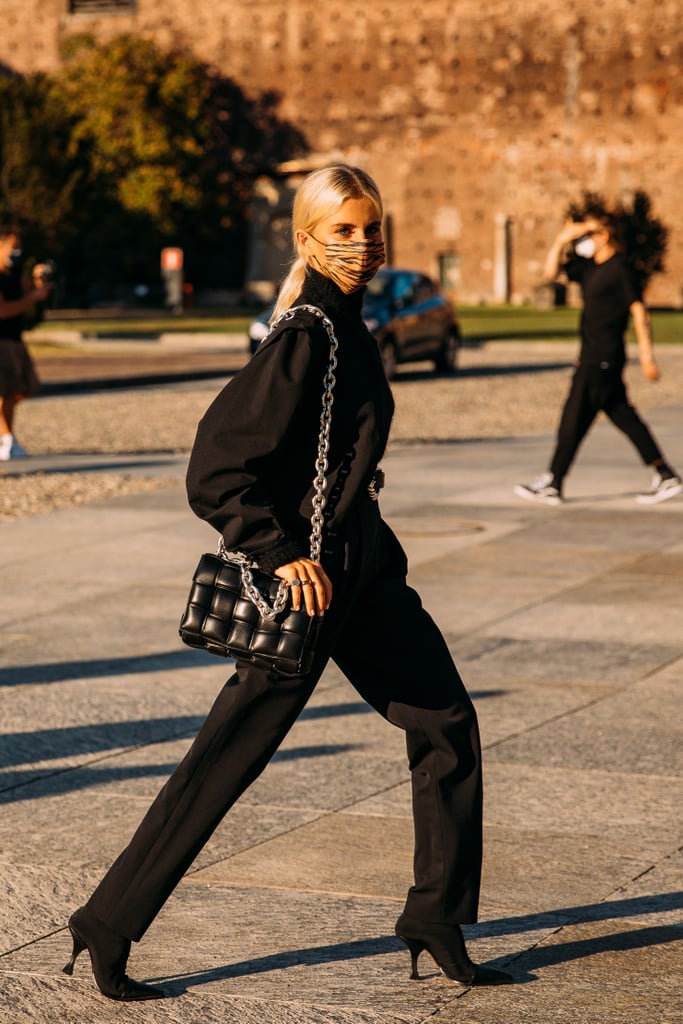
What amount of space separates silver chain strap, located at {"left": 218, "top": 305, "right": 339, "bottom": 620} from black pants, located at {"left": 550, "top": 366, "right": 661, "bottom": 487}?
334 inches

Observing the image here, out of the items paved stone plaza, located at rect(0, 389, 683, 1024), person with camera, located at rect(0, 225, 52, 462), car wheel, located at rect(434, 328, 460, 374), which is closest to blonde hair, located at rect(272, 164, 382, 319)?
paved stone plaza, located at rect(0, 389, 683, 1024)

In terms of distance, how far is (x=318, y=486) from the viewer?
3.52 meters

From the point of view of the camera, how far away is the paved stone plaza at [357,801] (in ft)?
12.5

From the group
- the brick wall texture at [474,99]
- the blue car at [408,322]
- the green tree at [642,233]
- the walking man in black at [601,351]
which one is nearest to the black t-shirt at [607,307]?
the walking man in black at [601,351]

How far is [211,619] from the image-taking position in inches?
141

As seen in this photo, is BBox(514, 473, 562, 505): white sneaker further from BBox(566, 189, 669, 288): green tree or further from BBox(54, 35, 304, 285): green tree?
BBox(566, 189, 669, 288): green tree

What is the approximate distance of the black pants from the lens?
39.2 feet

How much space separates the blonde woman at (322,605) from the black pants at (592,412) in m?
8.30

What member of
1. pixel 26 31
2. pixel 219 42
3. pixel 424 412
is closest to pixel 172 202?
pixel 219 42

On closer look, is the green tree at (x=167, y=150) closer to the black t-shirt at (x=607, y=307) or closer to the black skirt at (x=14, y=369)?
the black skirt at (x=14, y=369)

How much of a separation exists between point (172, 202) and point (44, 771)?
5376cm

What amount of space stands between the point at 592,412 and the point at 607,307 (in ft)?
2.33

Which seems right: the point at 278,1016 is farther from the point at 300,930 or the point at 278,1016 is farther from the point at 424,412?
the point at 424,412

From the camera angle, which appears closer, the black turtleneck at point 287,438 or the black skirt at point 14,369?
the black turtleneck at point 287,438
